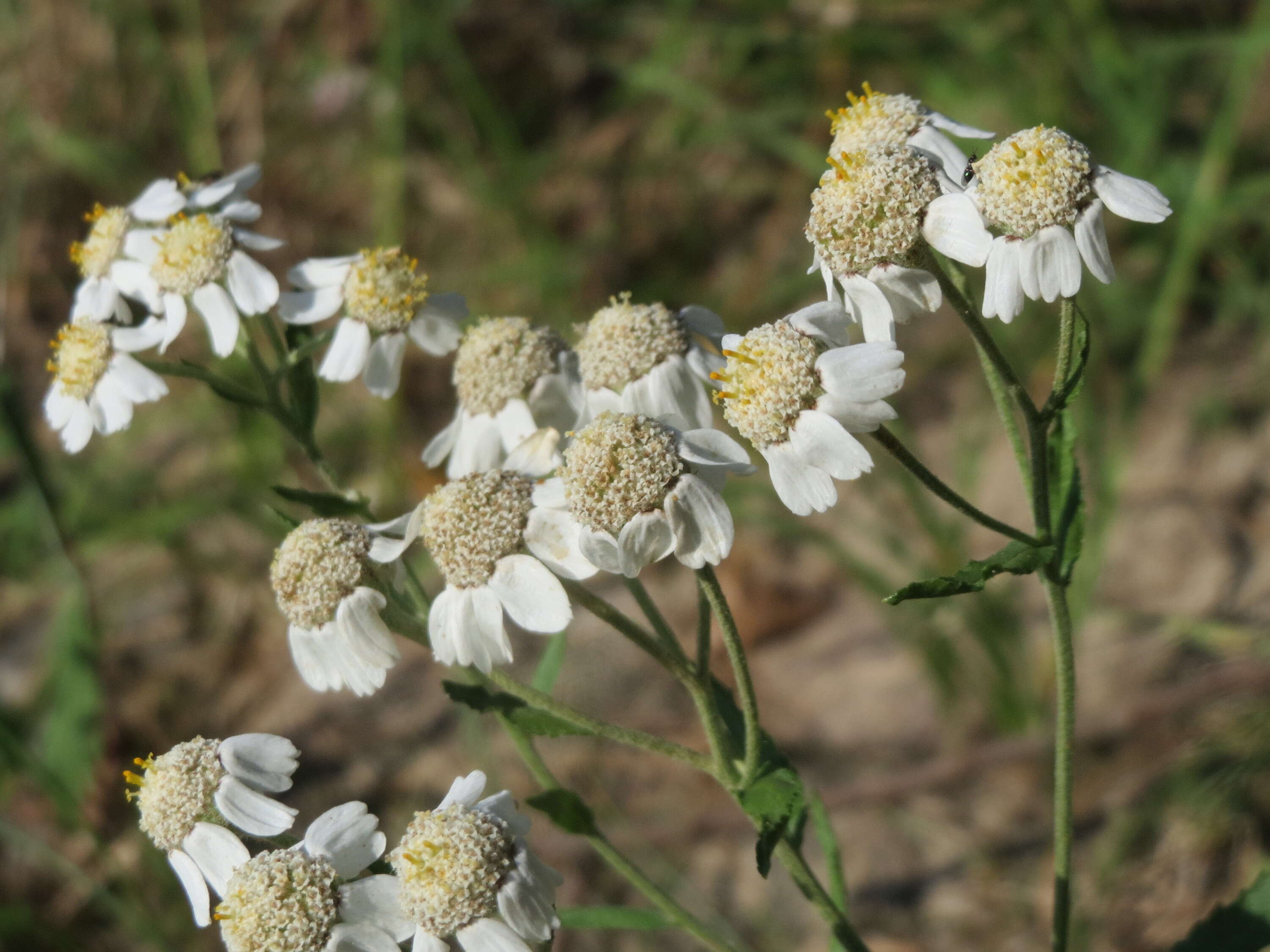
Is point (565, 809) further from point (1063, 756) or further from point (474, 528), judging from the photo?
point (1063, 756)

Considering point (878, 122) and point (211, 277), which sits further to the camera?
point (211, 277)

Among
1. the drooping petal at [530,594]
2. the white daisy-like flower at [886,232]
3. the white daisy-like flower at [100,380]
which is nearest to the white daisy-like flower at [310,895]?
the drooping petal at [530,594]

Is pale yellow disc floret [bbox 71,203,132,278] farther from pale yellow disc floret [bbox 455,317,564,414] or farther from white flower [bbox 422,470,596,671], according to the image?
white flower [bbox 422,470,596,671]

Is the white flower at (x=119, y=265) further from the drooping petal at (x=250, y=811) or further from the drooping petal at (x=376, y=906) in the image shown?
the drooping petal at (x=376, y=906)

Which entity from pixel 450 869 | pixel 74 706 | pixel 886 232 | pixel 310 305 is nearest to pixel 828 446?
pixel 886 232

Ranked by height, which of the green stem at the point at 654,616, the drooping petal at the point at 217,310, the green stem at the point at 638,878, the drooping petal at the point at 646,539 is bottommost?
the green stem at the point at 638,878
